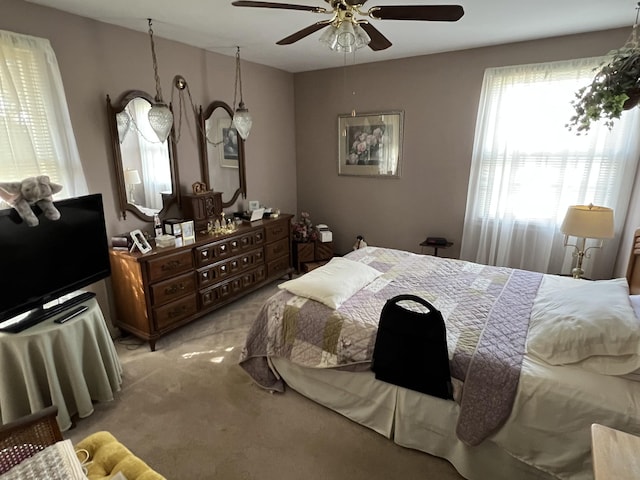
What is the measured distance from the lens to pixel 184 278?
2.93 meters

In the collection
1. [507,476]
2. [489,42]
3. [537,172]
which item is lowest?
[507,476]

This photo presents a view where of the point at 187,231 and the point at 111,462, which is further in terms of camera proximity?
the point at 187,231

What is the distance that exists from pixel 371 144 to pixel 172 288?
274 cm

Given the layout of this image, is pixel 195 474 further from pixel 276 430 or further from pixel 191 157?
pixel 191 157

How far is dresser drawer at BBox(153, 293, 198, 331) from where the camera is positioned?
110 inches

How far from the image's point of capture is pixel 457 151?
3691 millimetres

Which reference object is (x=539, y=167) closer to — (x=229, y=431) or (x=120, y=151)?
(x=229, y=431)

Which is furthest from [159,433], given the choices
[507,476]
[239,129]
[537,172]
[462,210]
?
[537,172]

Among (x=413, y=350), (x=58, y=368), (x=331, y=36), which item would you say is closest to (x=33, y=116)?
(x=58, y=368)

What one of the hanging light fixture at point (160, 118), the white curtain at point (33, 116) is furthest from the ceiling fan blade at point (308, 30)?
the white curtain at point (33, 116)

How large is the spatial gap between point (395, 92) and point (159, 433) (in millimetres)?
3821

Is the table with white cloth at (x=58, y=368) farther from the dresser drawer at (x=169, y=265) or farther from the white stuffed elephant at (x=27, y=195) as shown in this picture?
the white stuffed elephant at (x=27, y=195)

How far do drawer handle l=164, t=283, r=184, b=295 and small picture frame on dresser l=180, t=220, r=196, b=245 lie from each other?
359 millimetres

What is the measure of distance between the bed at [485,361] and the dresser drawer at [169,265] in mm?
941
